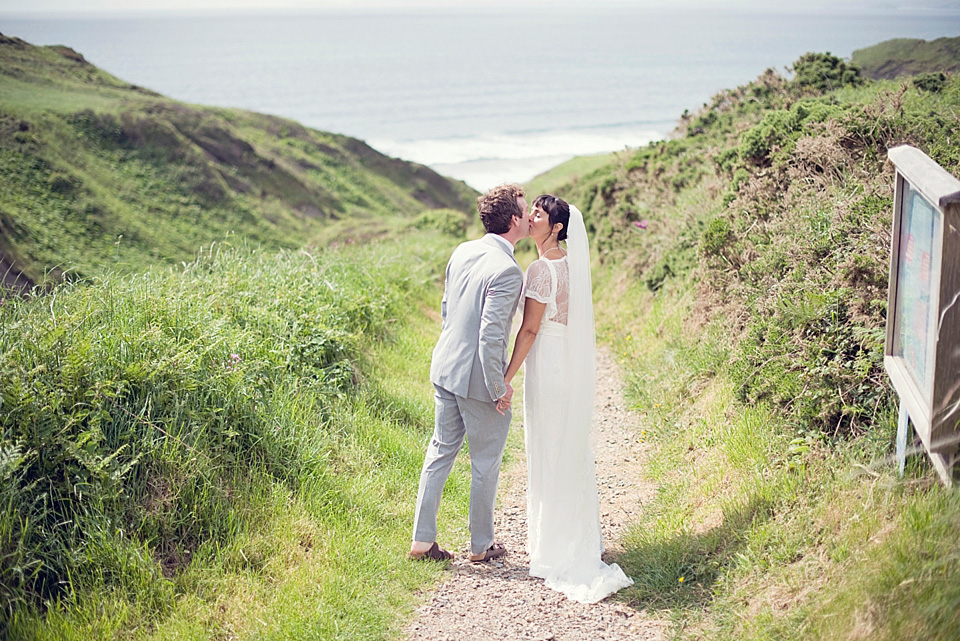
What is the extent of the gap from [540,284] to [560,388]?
674 millimetres

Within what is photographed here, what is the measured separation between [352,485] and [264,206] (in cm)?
2471

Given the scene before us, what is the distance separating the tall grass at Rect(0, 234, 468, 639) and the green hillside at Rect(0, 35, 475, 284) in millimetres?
11463

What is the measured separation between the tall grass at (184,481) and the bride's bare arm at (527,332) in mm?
1402

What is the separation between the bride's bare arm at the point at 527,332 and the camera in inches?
176

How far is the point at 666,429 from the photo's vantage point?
6512 mm

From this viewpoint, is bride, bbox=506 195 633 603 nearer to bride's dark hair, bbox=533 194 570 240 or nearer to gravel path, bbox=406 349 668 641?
bride's dark hair, bbox=533 194 570 240

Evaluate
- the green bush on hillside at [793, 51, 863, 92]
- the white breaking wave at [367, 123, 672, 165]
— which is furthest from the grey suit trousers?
the white breaking wave at [367, 123, 672, 165]

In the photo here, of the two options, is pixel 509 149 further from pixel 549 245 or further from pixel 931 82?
pixel 549 245

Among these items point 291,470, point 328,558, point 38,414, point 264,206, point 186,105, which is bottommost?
point 328,558

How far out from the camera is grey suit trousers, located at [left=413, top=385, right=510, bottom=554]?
4.54m

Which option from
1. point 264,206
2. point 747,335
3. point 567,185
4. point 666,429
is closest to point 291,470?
point 666,429

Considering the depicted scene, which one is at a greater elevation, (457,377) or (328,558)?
(457,377)

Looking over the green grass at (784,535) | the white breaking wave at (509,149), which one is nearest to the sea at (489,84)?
the white breaking wave at (509,149)

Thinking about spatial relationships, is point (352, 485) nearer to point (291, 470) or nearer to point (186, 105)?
point (291, 470)
